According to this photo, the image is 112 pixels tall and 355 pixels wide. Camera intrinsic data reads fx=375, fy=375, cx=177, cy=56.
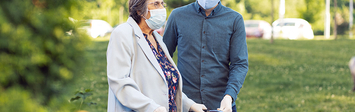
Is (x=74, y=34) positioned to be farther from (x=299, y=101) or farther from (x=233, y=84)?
(x=299, y=101)

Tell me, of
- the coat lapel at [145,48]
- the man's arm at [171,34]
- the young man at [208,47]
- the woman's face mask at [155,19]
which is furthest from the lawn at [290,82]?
the coat lapel at [145,48]

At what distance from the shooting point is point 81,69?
2.17 metres

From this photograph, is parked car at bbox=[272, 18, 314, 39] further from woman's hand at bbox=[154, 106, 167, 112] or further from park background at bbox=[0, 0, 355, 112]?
woman's hand at bbox=[154, 106, 167, 112]

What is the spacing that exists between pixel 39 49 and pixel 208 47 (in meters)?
1.49

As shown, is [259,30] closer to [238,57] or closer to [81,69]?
[238,57]

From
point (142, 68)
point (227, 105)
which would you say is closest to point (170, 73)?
point (142, 68)

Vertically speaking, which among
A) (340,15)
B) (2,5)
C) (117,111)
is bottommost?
(117,111)

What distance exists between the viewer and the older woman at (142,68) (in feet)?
7.07

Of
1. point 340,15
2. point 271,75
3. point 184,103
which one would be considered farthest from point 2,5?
point 340,15

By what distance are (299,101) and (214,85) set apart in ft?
19.3

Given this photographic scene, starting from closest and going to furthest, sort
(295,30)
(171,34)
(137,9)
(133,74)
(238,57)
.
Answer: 1. (133,74)
2. (137,9)
3. (238,57)
4. (171,34)
5. (295,30)

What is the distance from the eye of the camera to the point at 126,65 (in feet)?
7.14

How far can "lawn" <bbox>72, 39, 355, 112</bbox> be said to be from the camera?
8.02m

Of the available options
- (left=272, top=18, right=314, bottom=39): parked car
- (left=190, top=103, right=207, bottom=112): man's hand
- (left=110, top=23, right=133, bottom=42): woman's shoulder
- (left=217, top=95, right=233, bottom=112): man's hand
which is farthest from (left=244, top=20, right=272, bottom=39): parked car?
(left=110, top=23, right=133, bottom=42): woman's shoulder
